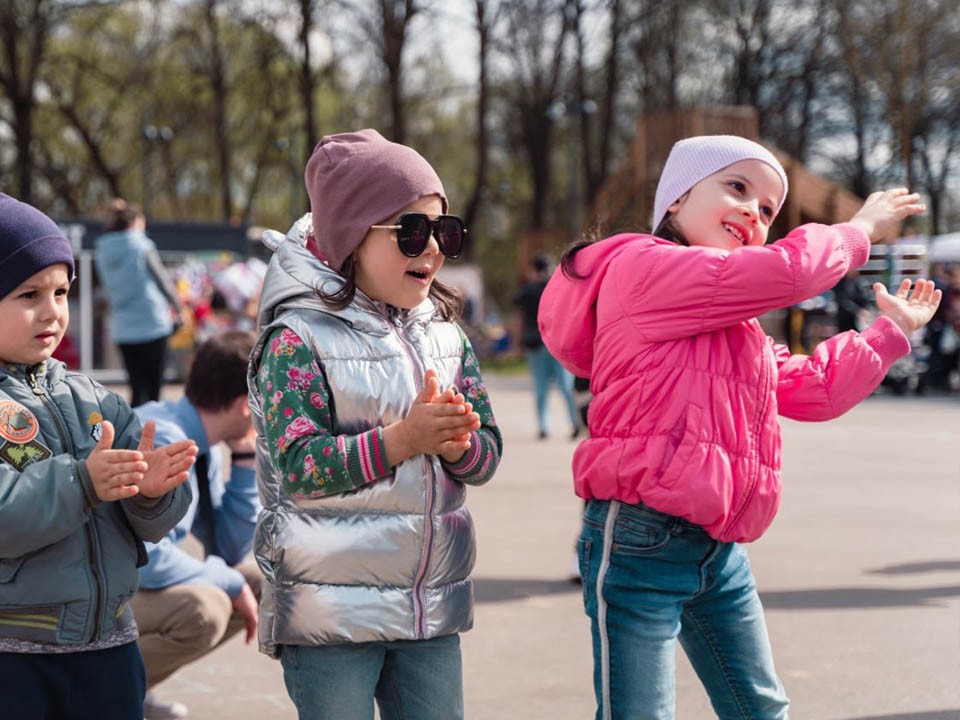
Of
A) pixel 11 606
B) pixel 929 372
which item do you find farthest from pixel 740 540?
pixel 929 372

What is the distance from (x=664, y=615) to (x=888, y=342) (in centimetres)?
86

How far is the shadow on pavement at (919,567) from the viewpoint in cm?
668

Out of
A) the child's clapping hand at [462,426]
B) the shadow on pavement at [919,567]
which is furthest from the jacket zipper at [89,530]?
the shadow on pavement at [919,567]

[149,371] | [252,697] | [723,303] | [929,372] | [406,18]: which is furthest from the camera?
[406,18]

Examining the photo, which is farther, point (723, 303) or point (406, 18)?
point (406, 18)

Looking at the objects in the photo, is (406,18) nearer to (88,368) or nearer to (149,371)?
(88,368)

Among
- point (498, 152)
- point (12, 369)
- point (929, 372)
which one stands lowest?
point (929, 372)

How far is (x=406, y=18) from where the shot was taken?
3136cm

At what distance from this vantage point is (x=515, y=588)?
646 cm

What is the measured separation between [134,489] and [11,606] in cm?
34

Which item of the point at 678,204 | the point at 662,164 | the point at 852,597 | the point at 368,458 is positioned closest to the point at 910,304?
the point at 678,204

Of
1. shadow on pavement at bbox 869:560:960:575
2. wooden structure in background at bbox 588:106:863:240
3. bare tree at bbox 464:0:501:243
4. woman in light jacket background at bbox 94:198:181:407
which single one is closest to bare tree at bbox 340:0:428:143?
bare tree at bbox 464:0:501:243

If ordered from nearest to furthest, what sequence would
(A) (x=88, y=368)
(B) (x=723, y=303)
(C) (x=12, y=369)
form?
1. (C) (x=12, y=369)
2. (B) (x=723, y=303)
3. (A) (x=88, y=368)

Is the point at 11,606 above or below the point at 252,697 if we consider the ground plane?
above
